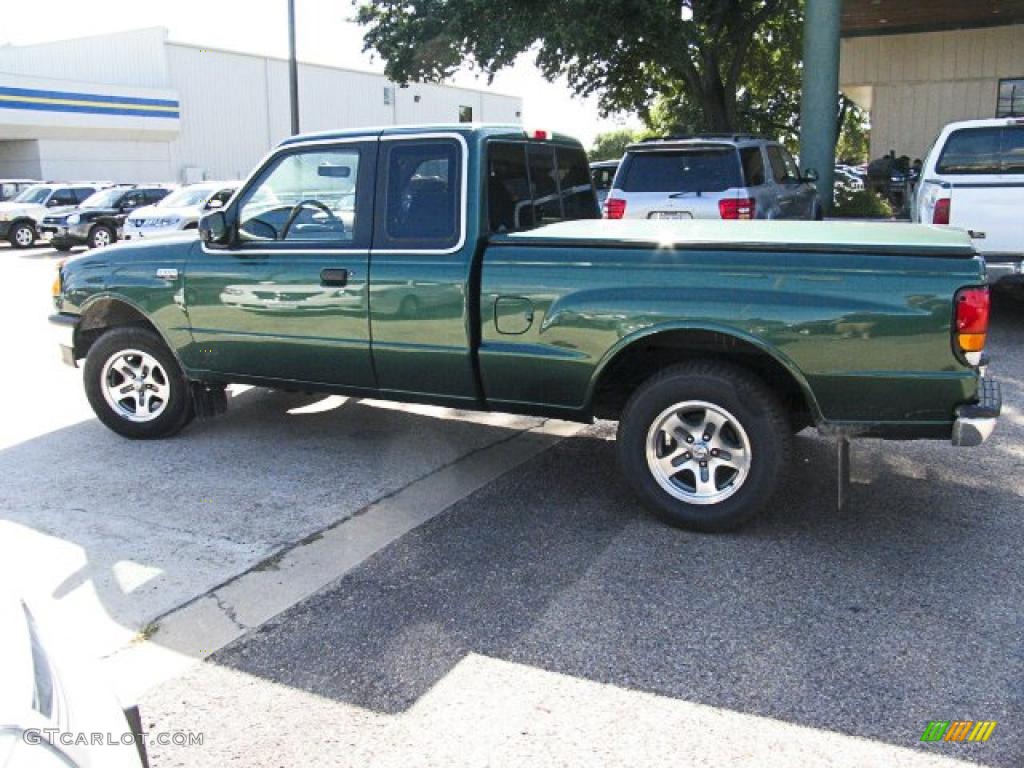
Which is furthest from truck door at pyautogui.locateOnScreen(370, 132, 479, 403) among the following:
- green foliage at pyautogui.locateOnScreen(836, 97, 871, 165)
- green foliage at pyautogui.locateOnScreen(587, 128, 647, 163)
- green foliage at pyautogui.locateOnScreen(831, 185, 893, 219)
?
green foliage at pyautogui.locateOnScreen(587, 128, 647, 163)

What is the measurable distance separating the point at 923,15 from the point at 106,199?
19.5m

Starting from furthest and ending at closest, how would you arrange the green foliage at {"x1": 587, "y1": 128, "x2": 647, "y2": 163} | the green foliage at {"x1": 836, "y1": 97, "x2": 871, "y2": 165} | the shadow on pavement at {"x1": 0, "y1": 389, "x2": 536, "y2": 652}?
the green foliage at {"x1": 587, "y1": 128, "x2": 647, "y2": 163}
the green foliage at {"x1": 836, "y1": 97, "x2": 871, "y2": 165}
the shadow on pavement at {"x1": 0, "y1": 389, "x2": 536, "y2": 652}

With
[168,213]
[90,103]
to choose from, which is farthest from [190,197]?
[90,103]

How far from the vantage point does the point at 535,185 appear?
5.59 meters

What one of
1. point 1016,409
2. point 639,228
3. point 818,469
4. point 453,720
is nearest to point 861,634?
point 453,720

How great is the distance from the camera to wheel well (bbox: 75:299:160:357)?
6105 mm

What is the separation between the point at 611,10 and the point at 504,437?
13.3m

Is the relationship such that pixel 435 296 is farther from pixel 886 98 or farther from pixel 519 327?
pixel 886 98

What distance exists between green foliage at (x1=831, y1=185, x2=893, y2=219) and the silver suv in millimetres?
7991

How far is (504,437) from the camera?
6219 mm

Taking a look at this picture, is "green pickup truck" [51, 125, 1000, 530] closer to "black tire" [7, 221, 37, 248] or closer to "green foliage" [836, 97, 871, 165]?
"black tire" [7, 221, 37, 248]

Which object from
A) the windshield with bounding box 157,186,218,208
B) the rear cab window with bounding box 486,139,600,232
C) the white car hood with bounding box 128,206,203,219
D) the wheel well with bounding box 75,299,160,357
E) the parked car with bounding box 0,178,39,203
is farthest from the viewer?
the parked car with bounding box 0,178,39,203

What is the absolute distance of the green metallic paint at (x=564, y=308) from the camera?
4.05 metres

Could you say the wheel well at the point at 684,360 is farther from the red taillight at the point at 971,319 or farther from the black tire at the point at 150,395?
the black tire at the point at 150,395
